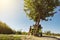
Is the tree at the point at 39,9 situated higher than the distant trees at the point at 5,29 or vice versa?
the tree at the point at 39,9

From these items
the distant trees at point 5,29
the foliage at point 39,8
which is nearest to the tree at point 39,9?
the foliage at point 39,8

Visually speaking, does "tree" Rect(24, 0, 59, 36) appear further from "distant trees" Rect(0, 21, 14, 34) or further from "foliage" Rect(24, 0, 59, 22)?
"distant trees" Rect(0, 21, 14, 34)

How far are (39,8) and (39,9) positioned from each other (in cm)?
3

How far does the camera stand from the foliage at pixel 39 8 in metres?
5.67

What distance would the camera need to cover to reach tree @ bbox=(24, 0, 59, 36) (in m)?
5.67

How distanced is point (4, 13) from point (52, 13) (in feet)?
3.82

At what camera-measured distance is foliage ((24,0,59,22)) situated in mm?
5669

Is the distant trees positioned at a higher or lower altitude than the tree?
lower

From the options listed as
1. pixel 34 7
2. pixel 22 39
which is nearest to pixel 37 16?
pixel 34 7

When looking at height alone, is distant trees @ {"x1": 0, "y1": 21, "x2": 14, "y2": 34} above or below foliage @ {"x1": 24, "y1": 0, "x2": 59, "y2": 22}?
below

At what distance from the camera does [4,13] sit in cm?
569

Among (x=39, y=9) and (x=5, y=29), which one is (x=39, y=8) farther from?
(x=5, y=29)

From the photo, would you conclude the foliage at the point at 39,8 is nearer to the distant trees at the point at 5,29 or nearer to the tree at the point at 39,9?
the tree at the point at 39,9

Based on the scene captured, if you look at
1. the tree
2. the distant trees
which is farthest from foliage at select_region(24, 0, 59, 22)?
the distant trees
